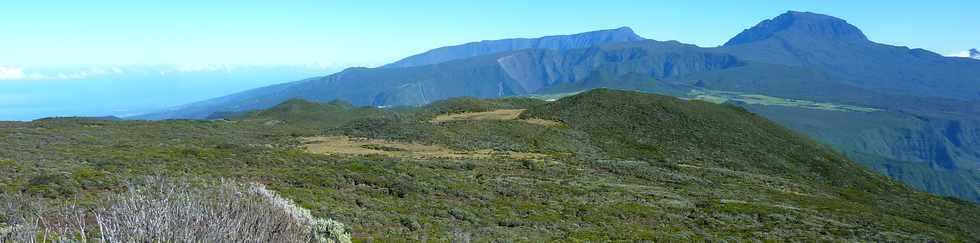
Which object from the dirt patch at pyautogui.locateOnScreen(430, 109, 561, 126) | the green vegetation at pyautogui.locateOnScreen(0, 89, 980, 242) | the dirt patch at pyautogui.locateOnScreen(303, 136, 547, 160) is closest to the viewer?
the green vegetation at pyautogui.locateOnScreen(0, 89, 980, 242)

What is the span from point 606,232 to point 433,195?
1109 centimetres

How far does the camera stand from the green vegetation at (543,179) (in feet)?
81.8

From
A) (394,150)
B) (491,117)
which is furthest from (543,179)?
(491,117)

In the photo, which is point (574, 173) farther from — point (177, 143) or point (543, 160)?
point (177, 143)

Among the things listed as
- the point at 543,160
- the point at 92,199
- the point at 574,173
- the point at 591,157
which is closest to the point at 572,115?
the point at 591,157

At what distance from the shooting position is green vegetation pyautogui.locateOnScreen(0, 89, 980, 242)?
81.8ft

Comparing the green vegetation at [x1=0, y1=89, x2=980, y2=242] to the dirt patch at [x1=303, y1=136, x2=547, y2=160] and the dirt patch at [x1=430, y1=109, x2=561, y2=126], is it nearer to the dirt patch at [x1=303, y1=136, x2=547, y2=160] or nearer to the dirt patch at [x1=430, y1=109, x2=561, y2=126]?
the dirt patch at [x1=303, y1=136, x2=547, y2=160]

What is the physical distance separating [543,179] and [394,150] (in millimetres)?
20637

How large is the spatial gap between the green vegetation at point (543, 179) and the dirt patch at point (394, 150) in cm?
228

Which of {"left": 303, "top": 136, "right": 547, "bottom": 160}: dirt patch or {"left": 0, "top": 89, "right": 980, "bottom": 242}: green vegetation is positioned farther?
{"left": 303, "top": 136, "right": 547, "bottom": 160}: dirt patch

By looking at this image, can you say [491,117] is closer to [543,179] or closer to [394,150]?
[394,150]

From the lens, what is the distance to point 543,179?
41.2 meters

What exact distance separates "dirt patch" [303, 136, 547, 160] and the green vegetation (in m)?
2.28

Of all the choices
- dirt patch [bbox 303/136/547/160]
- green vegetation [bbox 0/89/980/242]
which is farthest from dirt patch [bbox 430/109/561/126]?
dirt patch [bbox 303/136/547/160]
